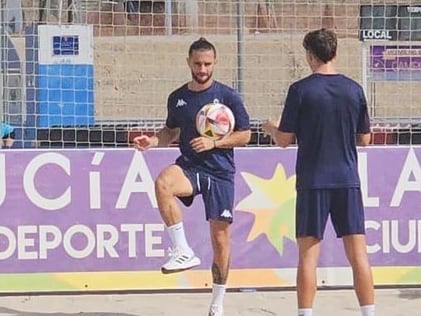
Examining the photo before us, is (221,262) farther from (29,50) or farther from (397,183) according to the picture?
(29,50)

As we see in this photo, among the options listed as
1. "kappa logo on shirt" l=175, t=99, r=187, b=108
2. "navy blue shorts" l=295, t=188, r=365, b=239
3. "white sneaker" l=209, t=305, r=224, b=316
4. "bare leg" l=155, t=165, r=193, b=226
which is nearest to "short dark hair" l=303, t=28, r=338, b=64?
"navy blue shorts" l=295, t=188, r=365, b=239

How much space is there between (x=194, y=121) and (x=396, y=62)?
3.69m

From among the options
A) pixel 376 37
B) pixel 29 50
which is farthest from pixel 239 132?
pixel 376 37

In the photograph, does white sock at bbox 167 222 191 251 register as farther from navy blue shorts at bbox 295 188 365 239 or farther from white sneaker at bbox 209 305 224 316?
navy blue shorts at bbox 295 188 365 239

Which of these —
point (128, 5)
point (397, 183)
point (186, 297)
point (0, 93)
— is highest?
point (128, 5)

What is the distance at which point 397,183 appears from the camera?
828cm

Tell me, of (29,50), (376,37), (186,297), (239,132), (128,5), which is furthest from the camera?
(128,5)

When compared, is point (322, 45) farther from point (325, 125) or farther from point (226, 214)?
point (226, 214)

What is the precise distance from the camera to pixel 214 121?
697cm

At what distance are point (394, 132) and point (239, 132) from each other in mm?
2555

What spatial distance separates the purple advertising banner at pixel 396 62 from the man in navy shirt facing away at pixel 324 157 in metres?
3.95

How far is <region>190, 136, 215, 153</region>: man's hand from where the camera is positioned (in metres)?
6.95

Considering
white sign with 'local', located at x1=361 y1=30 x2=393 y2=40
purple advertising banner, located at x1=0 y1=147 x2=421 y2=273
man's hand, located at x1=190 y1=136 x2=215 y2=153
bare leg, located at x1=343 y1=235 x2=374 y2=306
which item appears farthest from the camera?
white sign with 'local', located at x1=361 y1=30 x2=393 y2=40

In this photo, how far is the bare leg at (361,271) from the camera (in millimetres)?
6281
